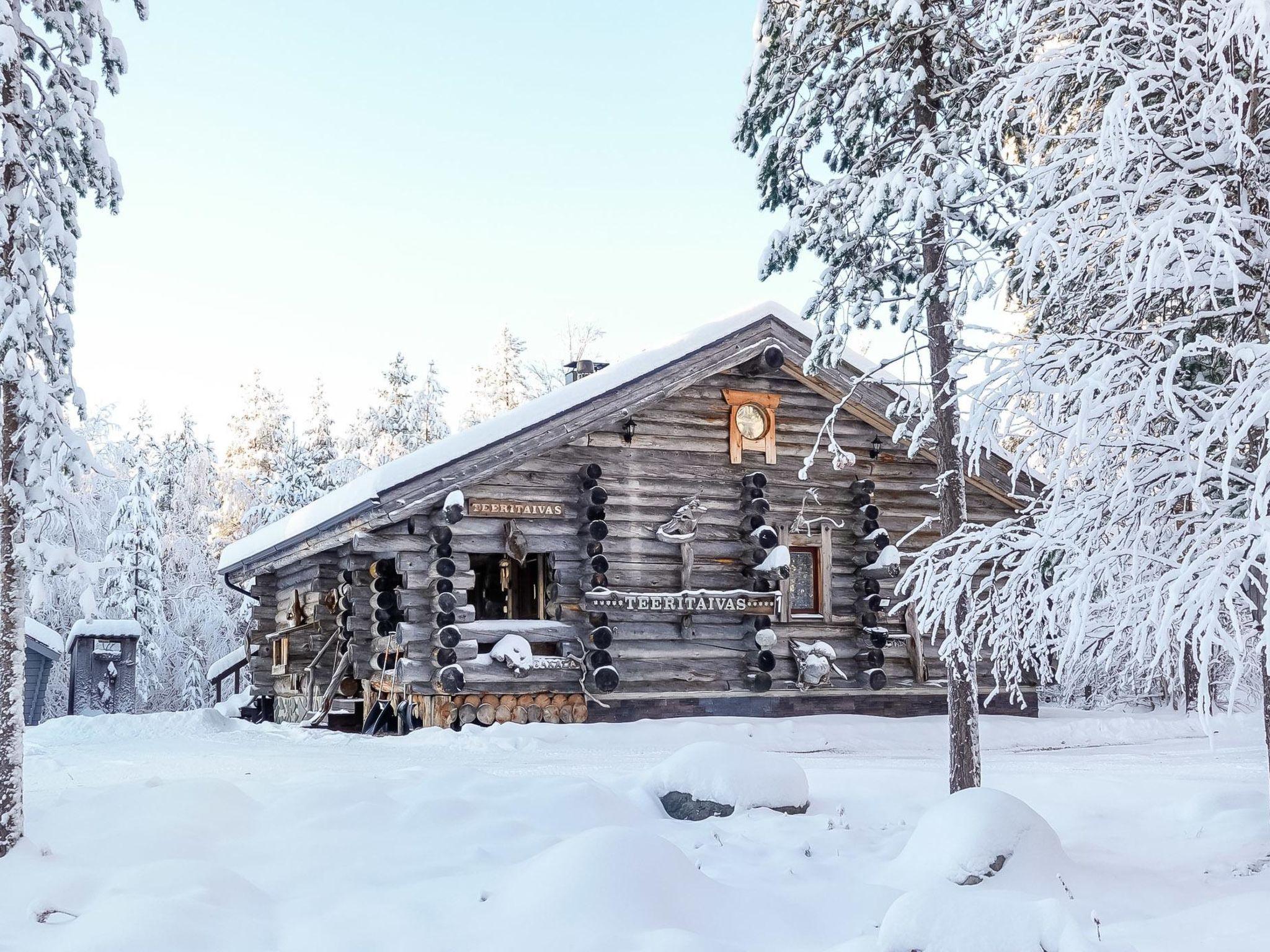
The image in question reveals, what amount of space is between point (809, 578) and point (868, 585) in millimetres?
950

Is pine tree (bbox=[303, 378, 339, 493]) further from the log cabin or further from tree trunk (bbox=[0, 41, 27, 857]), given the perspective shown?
tree trunk (bbox=[0, 41, 27, 857])

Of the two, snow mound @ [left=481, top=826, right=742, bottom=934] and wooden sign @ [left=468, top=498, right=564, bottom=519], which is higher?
wooden sign @ [left=468, top=498, right=564, bottom=519]

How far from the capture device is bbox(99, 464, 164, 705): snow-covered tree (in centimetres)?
3416

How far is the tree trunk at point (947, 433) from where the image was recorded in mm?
9820

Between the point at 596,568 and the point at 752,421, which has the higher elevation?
the point at 752,421

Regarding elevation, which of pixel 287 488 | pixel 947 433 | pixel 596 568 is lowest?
pixel 596 568

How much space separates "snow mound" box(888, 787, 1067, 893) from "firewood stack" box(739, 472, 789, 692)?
9344 mm

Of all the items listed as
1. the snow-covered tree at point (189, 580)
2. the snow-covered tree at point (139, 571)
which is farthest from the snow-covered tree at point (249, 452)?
the snow-covered tree at point (139, 571)

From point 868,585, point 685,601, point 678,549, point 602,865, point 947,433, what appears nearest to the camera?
point 602,865

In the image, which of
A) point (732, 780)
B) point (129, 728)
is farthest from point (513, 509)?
point (732, 780)

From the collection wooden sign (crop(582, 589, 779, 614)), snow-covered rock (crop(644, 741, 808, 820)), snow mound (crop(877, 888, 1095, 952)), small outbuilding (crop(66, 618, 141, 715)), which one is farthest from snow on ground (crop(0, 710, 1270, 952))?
small outbuilding (crop(66, 618, 141, 715))

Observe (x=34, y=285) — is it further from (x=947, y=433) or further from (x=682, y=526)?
(x=682, y=526)

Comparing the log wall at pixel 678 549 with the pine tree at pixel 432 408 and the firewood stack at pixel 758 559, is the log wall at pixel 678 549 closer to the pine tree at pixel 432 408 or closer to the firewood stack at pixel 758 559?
the firewood stack at pixel 758 559

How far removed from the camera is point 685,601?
1675 cm
